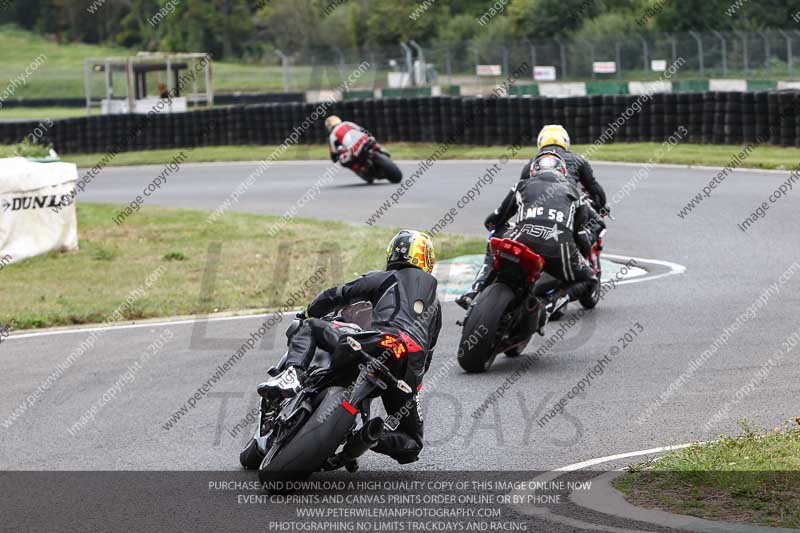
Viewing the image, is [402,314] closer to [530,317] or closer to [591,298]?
[530,317]

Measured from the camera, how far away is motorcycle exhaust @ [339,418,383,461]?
6457 millimetres

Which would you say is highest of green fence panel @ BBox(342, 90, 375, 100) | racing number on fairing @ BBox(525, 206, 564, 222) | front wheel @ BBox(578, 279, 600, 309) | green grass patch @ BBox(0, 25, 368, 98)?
green grass patch @ BBox(0, 25, 368, 98)

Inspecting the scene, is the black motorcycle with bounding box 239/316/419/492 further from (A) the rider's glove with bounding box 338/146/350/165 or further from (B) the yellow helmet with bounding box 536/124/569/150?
(A) the rider's glove with bounding box 338/146/350/165

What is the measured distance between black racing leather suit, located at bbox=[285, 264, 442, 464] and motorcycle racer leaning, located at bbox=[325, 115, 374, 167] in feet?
56.1

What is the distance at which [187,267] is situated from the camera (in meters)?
15.4

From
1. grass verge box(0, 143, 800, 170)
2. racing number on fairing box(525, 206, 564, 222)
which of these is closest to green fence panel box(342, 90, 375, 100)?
grass verge box(0, 143, 800, 170)

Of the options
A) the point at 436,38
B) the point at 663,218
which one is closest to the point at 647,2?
the point at 436,38

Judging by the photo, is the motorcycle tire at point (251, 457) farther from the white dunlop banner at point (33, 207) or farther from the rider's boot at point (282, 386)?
the white dunlop banner at point (33, 207)

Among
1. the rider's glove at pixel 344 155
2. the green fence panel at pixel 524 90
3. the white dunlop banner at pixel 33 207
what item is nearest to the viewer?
the white dunlop banner at pixel 33 207

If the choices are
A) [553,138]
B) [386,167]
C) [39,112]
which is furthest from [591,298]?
[39,112]

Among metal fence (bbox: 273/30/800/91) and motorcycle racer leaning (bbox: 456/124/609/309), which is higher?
metal fence (bbox: 273/30/800/91)

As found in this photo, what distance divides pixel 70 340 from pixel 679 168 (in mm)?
14774

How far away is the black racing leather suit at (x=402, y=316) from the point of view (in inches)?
268

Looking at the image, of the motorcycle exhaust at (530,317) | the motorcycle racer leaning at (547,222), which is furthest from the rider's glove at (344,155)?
the motorcycle exhaust at (530,317)
